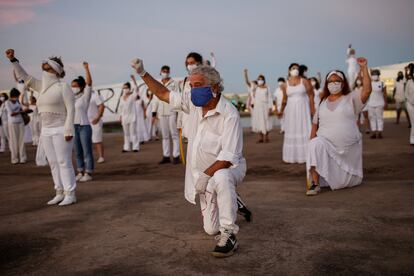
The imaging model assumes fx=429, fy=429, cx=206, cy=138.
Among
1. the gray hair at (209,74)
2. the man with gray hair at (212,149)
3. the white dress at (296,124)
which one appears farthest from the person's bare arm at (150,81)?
the white dress at (296,124)

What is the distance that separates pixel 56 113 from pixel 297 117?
17.9 ft

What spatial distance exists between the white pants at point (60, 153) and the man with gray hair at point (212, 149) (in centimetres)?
248

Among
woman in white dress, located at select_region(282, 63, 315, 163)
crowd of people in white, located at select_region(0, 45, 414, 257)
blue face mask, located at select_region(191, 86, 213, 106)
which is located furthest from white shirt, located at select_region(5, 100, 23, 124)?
blue face mask, located at select_region(191, 86, 213, 106)

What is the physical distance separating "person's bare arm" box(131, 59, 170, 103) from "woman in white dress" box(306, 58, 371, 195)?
2.77 metres

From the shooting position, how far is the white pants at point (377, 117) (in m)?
13.7

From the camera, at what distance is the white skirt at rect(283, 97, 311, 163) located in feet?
30.7

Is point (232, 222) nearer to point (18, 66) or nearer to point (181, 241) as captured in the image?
point (181, 241)

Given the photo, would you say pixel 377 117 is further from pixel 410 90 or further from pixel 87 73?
pixel 87 73

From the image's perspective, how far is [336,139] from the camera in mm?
6262

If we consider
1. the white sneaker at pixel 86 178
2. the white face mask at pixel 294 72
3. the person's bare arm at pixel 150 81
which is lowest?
the white sneaker at pixel 86 178

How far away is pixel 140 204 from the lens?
5910 mm

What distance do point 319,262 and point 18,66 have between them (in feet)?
16.0

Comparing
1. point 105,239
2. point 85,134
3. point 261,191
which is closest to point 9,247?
point 105,239

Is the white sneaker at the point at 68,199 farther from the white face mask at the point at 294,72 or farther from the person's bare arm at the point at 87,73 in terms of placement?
the white face mask at the point at 294,72
